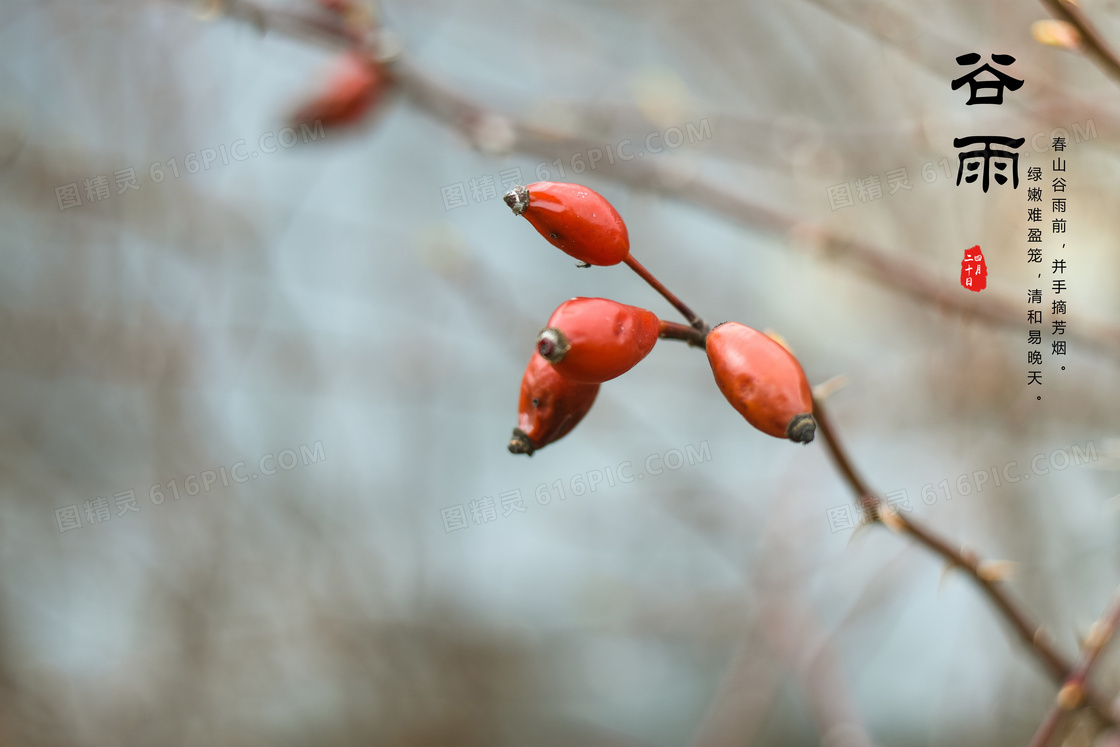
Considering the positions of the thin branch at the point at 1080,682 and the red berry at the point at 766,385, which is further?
the thin branch at the point at 1080,682

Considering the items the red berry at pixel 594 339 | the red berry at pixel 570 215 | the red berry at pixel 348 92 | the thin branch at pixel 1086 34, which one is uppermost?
the red berry at pixel 348 92

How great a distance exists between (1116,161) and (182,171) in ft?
9.20

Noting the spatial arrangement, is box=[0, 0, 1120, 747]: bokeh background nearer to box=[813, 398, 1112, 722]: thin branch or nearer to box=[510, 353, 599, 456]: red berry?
box=[813, 398, 1112, 722]: thin branch

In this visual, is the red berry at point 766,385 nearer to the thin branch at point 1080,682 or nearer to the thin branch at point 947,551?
the thin branch at point 947,551

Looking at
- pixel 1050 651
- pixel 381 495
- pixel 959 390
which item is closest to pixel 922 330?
pixel 959 390

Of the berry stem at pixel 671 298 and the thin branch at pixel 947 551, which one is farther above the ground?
the berry stem at pixel 671 298

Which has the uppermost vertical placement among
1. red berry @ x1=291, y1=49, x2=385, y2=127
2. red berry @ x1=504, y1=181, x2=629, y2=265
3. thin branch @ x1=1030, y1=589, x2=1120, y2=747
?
red berry @ x1=291, y1=49, x2=385, y2=127

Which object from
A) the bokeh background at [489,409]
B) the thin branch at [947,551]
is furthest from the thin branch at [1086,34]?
the bokeh background at [489,409]

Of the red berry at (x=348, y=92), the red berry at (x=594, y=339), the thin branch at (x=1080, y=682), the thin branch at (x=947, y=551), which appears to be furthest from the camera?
the red berry at (x=348, y=92)

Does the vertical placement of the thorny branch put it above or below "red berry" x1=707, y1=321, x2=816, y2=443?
above

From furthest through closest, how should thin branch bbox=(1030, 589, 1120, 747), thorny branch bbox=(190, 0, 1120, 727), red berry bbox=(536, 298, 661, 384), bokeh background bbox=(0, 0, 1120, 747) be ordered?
bokeh background bbox=(0, 0, 1120, 747) → thorny branch bbox=(190, 0, 1120, 727) → thin branch bbox=(1030, 589, 1120, 747) → red berry bbox=(536, 298, 661, 384)

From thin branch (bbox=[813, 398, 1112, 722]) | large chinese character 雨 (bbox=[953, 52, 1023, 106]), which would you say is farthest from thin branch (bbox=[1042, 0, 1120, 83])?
large chinese character 雨 (bbox=[953, 52, 1023, 106])

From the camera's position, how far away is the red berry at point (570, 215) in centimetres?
70

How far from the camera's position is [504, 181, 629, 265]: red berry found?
0.70 meters
